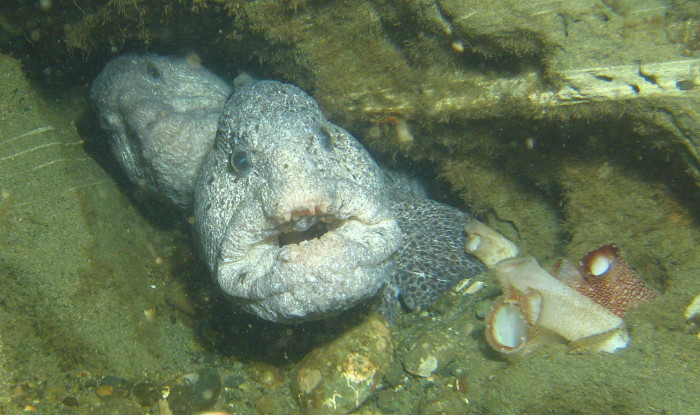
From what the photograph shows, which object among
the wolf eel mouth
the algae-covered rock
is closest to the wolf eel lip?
the wolf eel mouth

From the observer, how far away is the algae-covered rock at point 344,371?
3326mm

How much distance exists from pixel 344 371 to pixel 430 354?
0.78m

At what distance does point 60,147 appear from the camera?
3.80 m

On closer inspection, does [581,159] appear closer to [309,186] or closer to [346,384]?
[309,186]

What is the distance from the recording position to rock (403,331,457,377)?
132 inches

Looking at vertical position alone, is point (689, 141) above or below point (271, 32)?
below

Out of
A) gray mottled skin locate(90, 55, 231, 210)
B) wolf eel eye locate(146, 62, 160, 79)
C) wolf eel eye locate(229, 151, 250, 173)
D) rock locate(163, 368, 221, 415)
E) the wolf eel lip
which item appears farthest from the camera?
wolf eel eye locate(146, 62, 160, 79)

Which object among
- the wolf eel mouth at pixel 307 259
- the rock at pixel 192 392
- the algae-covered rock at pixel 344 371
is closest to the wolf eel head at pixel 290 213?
the wolf eel mouth at pixel 307 259

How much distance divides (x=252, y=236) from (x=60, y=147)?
101 inches

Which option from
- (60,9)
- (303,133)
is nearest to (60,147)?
(60,9)

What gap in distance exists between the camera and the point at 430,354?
340 cm

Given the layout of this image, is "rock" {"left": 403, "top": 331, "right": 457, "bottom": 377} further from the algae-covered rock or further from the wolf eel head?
the wolf eel head

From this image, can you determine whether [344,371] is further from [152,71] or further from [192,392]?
[152,71]

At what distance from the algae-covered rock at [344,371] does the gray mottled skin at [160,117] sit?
2.00m
